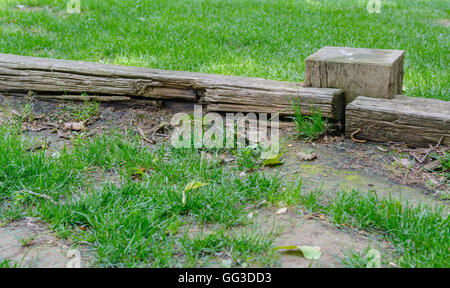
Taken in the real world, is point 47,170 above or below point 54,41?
below

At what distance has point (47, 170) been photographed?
3070 millimetres

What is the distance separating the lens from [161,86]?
156 inches

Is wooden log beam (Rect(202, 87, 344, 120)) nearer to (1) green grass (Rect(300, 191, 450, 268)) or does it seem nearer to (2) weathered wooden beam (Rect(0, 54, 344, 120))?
(2) weathered wooden beam (Rect(0, 54, 344, 120))

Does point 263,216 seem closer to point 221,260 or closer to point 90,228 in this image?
point 221,260

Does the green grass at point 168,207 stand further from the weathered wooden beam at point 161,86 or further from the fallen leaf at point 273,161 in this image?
the weathered wooden beam at point 161,86

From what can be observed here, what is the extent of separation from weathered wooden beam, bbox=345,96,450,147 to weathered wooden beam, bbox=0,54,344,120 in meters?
0.19

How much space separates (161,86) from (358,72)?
4.88 ft

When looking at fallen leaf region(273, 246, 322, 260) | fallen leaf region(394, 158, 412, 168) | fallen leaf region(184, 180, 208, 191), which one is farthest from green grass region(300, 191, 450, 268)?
fallen leaf region(184, 180, 208, 191)

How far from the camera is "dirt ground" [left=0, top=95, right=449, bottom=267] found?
2.41m

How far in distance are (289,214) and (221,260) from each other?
56cm

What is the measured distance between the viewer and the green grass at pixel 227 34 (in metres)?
5.12

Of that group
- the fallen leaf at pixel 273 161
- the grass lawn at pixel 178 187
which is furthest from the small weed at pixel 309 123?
the fallen leaf at pixel 273 161
